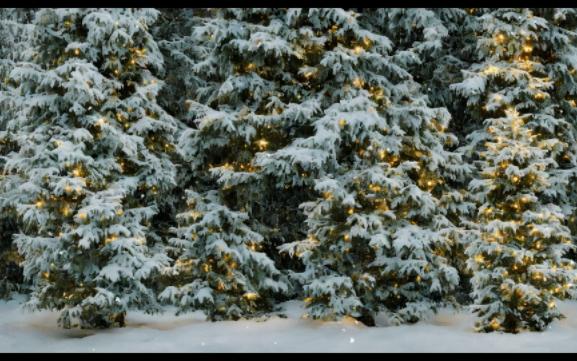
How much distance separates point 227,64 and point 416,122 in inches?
169

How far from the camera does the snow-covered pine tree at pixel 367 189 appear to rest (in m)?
12.9

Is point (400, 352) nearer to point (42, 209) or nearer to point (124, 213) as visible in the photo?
point (124, 213)

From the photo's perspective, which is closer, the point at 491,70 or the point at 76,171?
the point at 76,171

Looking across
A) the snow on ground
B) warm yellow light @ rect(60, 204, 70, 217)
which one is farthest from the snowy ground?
warm yellow light @ rect(60, 204, 70, 217)

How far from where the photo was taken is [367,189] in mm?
13406

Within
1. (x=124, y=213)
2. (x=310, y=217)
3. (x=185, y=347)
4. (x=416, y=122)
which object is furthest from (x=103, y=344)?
(x=416, y=122)

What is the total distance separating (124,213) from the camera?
43.4ft

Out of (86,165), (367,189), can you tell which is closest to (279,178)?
(367,189)

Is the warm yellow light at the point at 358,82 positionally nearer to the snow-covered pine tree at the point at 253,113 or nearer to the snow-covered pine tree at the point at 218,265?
the snow-covered pine tree at the point at 253,113

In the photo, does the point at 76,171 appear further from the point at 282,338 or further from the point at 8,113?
the point at 8,113

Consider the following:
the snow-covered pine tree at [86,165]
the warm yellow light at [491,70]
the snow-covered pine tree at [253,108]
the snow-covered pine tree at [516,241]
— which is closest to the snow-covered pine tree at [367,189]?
the snow-covered pine tree at [253,108]

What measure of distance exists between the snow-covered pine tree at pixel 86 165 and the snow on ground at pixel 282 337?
60cm

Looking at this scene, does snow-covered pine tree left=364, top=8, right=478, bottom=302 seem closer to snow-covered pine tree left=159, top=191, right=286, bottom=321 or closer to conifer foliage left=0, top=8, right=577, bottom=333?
conifer foliage left=0, top=8, right=577, bottom=333

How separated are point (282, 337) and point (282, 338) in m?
0.09
